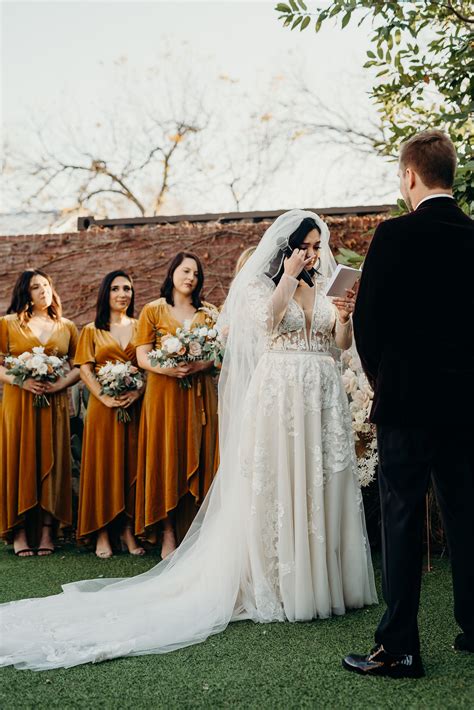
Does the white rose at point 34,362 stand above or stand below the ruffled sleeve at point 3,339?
below

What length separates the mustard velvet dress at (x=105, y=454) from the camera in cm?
621

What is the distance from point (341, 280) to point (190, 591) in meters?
1.93

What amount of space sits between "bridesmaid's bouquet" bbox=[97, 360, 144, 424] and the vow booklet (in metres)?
2.55

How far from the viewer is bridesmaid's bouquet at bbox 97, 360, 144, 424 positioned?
20.1 ft

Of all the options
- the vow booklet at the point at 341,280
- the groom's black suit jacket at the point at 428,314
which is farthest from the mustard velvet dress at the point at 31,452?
the groom's black suit jacket at the point at 428,314

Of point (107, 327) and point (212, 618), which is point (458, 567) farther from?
point (107, 327)

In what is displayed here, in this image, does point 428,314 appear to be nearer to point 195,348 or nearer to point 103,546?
point 195,348

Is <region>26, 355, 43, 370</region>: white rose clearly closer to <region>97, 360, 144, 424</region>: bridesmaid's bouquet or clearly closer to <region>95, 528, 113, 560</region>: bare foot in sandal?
<region>97, 360, 144, 424</region>: bridesmaid's bouquet

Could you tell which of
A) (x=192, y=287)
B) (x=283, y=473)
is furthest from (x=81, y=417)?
(x=283, y=473)

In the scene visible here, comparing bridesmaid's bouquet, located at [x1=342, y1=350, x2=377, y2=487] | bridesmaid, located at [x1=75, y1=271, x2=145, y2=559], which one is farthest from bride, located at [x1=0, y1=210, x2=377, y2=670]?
bridesmaid, located at [x1=75, y1=271, x2=145, y2=559]

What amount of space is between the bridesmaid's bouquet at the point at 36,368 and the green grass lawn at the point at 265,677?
3.04 meters

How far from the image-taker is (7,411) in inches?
252

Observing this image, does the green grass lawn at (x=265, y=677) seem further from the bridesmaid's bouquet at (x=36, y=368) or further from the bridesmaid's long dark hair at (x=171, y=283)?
the bridesmaid's bouquet at (x=36, y=368)

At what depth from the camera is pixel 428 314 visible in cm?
313
